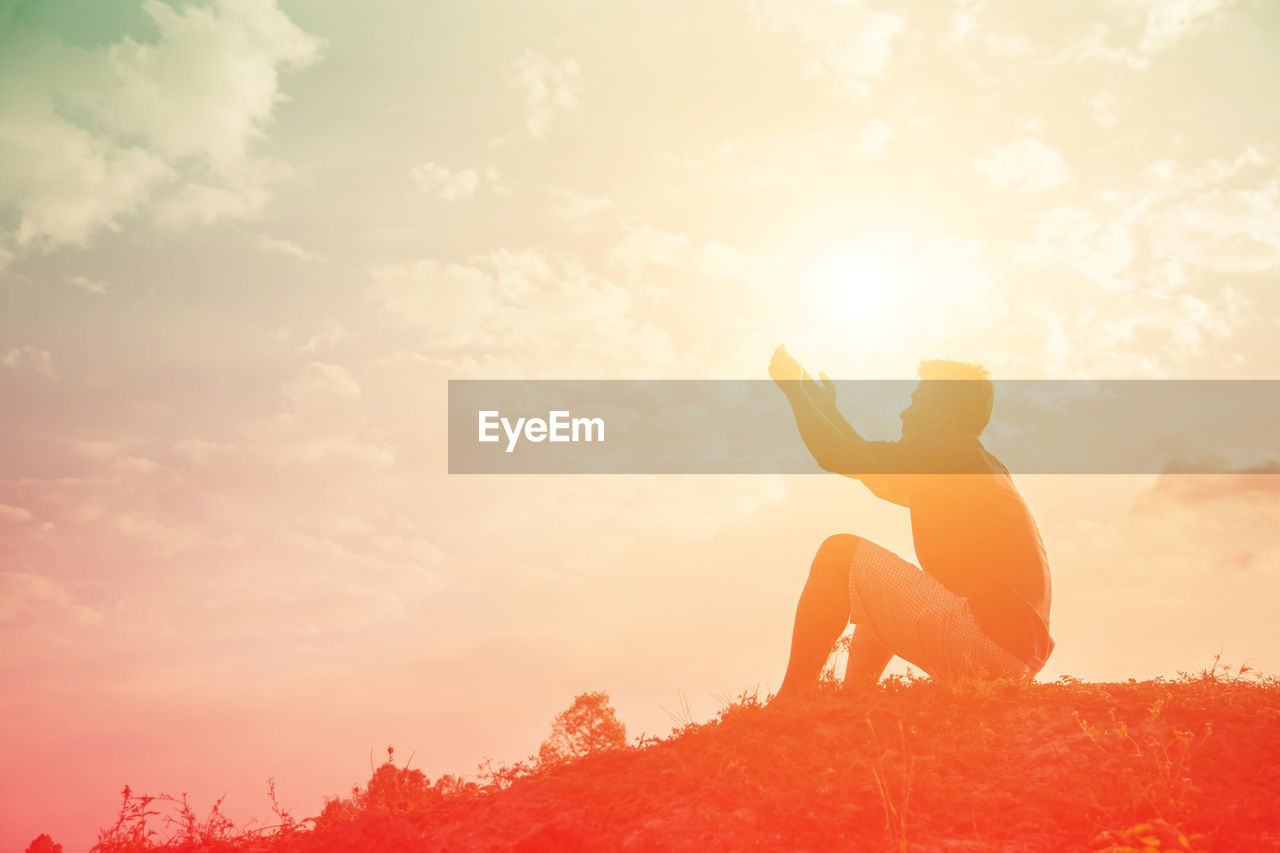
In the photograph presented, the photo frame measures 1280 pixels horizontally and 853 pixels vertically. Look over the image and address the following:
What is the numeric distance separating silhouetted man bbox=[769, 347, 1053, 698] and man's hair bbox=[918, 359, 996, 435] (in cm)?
26

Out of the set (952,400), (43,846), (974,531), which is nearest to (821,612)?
(974,531)

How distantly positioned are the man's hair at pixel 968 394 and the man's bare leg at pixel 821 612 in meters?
1.39

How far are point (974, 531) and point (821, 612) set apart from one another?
1201 millimetres

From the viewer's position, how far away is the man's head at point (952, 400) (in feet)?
22.9

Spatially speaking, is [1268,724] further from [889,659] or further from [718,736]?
[718,736]

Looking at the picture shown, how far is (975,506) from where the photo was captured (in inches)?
248

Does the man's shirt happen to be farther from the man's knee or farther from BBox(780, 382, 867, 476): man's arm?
the man's knee

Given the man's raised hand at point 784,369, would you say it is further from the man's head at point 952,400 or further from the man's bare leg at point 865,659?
the man's bare leg at point 865,659

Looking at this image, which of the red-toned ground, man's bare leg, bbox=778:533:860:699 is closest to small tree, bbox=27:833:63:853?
the red-toned ground

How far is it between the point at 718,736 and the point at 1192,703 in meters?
3.38

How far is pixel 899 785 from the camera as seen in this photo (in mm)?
5258

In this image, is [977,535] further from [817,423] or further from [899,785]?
[899,785]

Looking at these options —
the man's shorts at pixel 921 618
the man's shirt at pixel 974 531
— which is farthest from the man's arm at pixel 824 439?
the man's shorts at pixel 921 618

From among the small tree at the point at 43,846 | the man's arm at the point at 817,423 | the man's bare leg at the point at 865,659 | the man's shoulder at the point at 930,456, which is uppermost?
the man's arm at the point at 817,423
